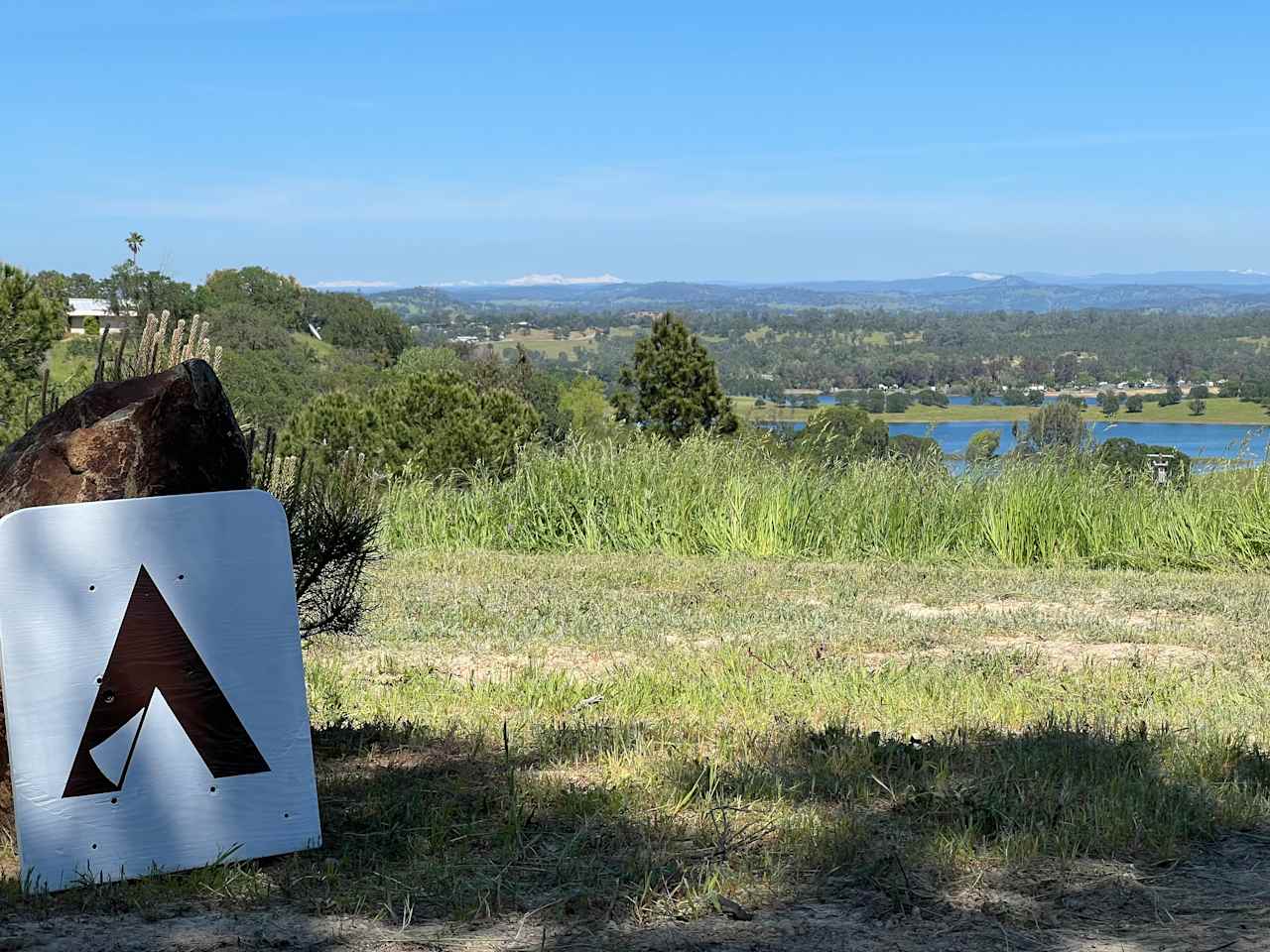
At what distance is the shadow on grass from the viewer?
3014 millimetres

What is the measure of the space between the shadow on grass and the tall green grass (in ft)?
20.0

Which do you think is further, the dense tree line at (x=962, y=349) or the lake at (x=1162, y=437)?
the dense tree line at (x=962, y=349)

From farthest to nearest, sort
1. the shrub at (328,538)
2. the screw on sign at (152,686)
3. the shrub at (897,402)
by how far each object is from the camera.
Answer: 1. the shrub at (897,402)
2. the shrub at (328,538)
3. the screw on sign at (152,686)

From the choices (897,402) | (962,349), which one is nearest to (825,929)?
(897,402)

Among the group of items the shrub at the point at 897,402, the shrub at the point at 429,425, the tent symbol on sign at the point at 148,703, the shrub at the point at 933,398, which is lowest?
the shrub at the point at 897,402

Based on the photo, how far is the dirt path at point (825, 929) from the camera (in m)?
2.77

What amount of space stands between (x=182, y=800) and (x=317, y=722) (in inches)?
67.5

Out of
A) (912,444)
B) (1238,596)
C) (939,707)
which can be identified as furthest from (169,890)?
(912,444)

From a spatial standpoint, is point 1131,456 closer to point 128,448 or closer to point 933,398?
point 128,448

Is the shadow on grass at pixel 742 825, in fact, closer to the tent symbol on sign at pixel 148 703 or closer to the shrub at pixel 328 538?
the tent symbol on sign at pixel 148 703

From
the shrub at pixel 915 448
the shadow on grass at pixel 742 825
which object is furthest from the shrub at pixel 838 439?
the shadow on grass at pixel 742 825

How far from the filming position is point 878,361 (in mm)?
60000

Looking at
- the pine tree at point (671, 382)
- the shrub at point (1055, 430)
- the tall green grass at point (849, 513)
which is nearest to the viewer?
the tall green grass at point (849, 513)

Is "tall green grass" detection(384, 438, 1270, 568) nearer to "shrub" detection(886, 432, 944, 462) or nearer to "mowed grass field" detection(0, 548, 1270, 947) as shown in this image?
"shrub" detection(886, 432, 944, 462)
